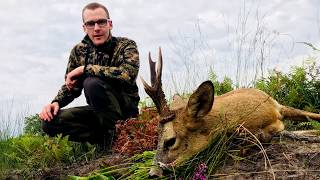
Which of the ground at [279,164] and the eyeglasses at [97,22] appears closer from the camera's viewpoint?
the ground at [279,164]

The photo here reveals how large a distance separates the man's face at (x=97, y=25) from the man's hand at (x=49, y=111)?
100cm

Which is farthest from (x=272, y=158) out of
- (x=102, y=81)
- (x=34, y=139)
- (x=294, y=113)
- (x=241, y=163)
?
(x=34, y=139)

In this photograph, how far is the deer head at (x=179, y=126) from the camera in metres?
4.82

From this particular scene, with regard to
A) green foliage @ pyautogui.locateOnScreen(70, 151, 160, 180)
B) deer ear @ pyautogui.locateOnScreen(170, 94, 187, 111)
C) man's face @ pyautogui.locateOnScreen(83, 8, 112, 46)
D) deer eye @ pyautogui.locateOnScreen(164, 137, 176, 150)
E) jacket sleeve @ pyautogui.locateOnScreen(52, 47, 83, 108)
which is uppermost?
man's face @ pyautogui.locateOnScreen(83, 8, 112, 46)

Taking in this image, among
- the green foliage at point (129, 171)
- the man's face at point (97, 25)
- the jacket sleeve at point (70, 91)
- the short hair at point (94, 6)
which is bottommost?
the green foliage at point (129, 171)

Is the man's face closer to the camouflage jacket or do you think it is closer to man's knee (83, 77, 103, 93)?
the camouflage jacket

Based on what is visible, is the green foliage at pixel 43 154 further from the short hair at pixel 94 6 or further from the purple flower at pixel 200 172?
the purple flower at pixel 200 172

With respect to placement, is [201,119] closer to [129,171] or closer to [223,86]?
[129,171]

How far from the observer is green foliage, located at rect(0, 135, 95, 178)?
789 cm

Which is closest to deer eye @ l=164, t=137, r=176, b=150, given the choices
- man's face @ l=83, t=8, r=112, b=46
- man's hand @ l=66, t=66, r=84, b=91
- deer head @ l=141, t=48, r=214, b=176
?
deer head @ l=141, t=48, r=214, b=176

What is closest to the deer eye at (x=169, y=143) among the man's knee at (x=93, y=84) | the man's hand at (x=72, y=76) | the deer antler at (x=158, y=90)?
the deer antler at (x=158, y=90)

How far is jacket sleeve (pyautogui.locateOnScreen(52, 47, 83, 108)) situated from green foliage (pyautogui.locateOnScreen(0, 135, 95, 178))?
508 millimetres

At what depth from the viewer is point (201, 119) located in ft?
16.4

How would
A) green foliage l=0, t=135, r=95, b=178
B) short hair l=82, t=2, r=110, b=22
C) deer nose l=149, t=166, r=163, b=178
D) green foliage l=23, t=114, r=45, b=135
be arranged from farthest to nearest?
green foliage l=23, t=114, r=45, b=135
green foliage l=0, t=135, r=95, b=178
short hair l=82, t=2, r=110, b=22
deer nose l=149, t=166, r=163, b=178
